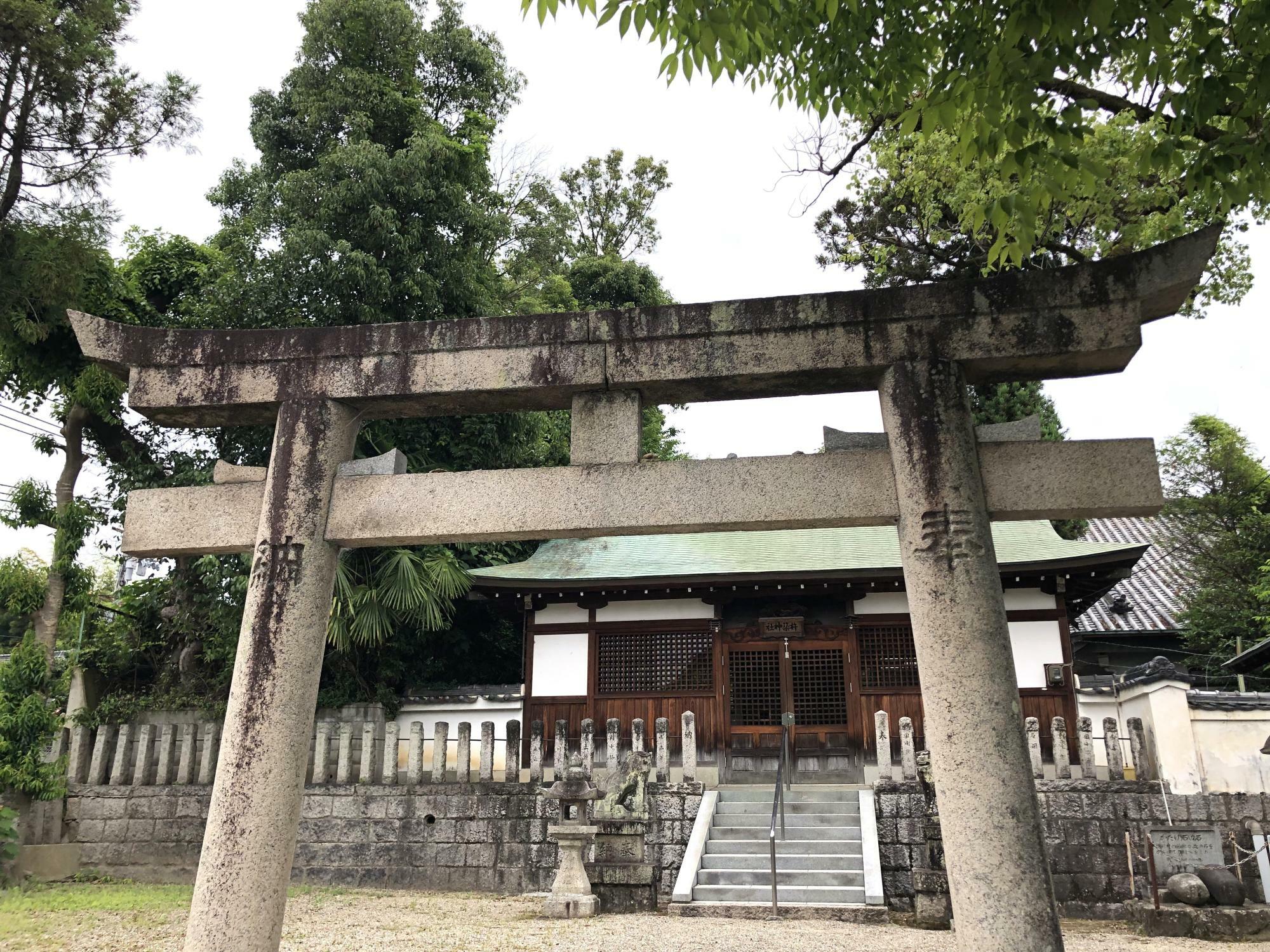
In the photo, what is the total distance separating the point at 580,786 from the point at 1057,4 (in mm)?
8431

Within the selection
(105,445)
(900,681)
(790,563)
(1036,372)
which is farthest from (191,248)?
(1036,372)

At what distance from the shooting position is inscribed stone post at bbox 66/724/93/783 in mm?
13197

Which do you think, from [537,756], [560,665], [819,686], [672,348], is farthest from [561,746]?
[672,348]

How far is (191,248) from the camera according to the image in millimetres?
16953

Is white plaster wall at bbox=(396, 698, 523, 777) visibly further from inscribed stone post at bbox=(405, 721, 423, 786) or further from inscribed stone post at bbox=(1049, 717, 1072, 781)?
inscribed stone post at bbox=(1049, 717, 1072, 781)

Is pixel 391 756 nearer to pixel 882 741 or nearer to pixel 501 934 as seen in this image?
pixel 501 934

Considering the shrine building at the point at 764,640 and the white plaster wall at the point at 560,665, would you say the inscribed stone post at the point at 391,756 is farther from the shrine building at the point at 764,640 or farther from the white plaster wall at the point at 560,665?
the white plaster wall at the point at 560,665

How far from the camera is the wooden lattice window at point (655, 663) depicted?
15133mm

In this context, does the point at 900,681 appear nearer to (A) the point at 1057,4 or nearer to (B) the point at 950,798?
(B) the point at 950,798

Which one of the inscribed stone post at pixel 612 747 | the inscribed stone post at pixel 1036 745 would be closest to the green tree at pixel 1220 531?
the inscribed stone post at pixel 1036 745

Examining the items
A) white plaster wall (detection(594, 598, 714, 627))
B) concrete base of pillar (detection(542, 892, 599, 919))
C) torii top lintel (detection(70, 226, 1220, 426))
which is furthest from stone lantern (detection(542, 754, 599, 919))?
torii top lintel (detection(70, 226, 1220, 426))

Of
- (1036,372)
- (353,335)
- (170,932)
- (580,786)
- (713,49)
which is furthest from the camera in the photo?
(580,786)

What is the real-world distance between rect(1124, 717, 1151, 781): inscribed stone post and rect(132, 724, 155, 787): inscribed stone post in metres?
13.0

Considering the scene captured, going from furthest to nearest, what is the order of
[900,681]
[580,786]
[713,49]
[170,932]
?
[900,681] → [580,786] → [170,932] → [713,49]
